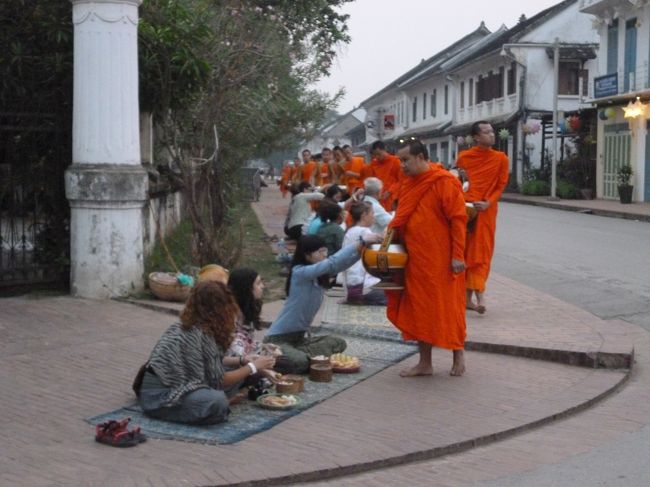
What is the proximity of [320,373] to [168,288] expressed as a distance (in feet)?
11.5

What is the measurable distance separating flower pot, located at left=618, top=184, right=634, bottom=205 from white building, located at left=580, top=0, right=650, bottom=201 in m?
0.67

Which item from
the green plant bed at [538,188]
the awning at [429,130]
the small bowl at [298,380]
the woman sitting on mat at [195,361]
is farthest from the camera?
the awning at [429,130]

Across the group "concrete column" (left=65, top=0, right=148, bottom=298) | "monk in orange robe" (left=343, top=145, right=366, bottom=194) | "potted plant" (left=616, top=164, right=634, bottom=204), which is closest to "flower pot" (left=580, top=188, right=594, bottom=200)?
"potted plant" (left=616, top=164, right=634, bottom=204)

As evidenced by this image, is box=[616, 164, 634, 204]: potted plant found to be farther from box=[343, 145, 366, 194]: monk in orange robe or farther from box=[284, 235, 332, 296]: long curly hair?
box=[284, 235, 332, 296]: long curly hair

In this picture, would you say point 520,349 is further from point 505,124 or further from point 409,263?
point 505,124

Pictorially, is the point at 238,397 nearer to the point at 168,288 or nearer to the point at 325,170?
the point at 168,288

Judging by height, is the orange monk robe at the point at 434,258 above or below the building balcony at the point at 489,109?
below

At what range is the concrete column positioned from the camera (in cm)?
1034

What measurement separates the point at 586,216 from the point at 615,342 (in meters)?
20.5

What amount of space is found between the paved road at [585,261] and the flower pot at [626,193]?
25.4 ft

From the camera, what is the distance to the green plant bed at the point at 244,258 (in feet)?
39.0

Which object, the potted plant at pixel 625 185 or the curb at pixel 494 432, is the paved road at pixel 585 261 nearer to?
the curb at pixel 494 432

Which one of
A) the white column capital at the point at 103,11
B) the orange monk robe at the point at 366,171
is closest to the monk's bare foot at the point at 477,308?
the white column capital at the point at 103,11

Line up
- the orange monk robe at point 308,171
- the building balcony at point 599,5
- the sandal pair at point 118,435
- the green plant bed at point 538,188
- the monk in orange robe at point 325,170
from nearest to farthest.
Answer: the sandal pair at point 118,435 → the monk in orange robe at point 325,170 → the orange monk robe at point 308,171 → the building balcony at point 599,5 → the green plant bed at point 538,188
